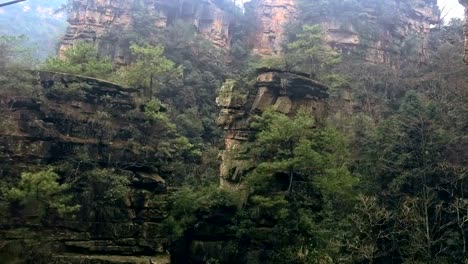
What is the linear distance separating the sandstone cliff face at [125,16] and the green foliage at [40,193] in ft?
66.0

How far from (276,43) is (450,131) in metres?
23.3

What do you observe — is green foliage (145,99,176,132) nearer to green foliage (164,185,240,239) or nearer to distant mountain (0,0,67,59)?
green foliage (164,185,240,239)

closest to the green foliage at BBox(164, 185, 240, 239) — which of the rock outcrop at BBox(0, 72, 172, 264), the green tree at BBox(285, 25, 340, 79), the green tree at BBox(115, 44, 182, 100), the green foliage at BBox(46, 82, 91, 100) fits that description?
the rock outcrop at BBox(0, 72, 172, 264)

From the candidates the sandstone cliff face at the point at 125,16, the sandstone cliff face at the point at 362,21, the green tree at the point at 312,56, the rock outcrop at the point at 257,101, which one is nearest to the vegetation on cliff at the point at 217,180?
the rock outcrop at the point at 257,101

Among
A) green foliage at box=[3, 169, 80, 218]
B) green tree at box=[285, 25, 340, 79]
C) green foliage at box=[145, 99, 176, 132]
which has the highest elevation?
green tree at box=[285, 25, 340, 79]

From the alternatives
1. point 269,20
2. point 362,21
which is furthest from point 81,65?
point 362,21

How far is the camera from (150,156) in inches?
786

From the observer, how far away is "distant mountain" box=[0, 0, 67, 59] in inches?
1957

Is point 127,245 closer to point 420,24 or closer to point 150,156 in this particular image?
point 150,156

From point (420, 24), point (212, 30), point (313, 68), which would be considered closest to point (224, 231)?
point (313, 68)

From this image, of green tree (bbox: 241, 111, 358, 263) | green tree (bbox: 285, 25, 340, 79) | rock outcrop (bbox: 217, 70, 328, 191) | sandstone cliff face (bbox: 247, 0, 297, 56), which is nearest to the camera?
green tree (bbox: 241, 111, 358, 263)

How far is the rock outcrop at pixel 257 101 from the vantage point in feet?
75.1

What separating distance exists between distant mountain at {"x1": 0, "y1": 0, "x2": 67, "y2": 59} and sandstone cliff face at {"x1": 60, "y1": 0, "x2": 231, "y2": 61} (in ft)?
35.0

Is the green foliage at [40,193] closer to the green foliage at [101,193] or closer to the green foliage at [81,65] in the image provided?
the green foliage at [101,193]
